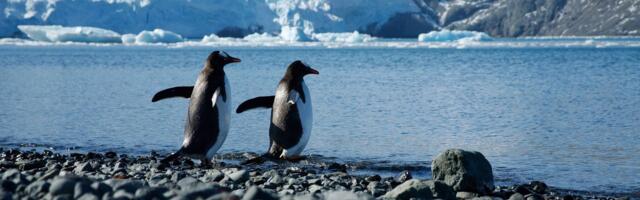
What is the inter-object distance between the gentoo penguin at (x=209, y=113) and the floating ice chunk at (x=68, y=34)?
45449mm

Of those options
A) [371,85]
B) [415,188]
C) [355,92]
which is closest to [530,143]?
[415,188]

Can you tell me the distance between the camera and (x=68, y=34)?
170 ft

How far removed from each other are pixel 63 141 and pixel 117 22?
161 feet

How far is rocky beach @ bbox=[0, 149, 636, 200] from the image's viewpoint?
418 centimetres

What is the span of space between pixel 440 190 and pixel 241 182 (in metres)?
1.35

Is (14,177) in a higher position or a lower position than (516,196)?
higher

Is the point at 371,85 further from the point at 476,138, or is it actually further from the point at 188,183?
the point at 188,183

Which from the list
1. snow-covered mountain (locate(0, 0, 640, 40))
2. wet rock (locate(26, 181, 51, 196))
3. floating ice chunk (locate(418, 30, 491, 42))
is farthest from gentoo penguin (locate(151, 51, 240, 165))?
floating ice chunk (locate(418, 30, 491, 42))

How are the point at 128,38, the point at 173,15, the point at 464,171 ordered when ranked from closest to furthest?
the point at 464,171
the point at 128,38
the point at 173,15

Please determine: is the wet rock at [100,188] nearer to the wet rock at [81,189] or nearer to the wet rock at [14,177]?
the wet rock at [81,189]

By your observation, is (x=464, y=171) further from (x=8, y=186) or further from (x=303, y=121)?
(x=8, y=186)

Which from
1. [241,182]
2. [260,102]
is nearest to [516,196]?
[241,182]

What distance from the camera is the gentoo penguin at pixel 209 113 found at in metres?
7.90

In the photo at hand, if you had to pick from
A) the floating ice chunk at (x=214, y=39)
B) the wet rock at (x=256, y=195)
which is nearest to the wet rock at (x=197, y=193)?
the wet rock at (x=256, y=195)
